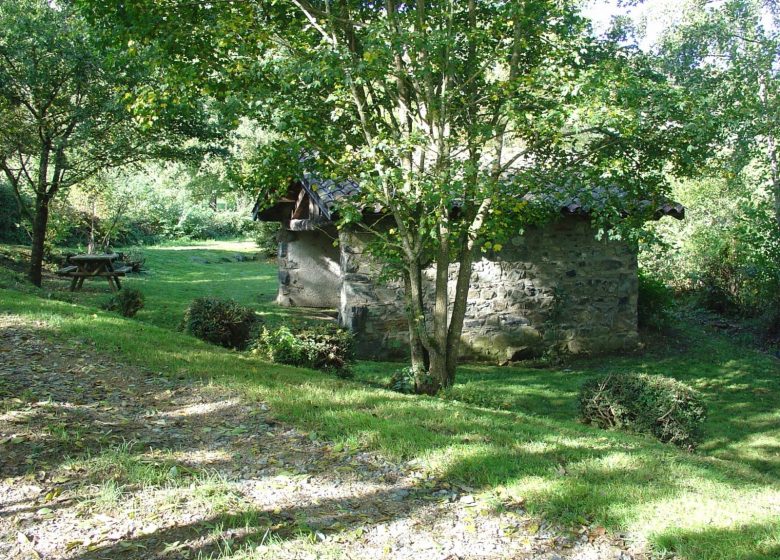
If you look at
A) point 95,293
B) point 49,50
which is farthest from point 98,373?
point 95,293

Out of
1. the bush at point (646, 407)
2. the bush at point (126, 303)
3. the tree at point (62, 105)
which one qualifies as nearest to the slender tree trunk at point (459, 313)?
A: the bush at point (646, 407)

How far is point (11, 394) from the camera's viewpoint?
509cm

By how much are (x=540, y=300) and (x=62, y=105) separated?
9518mm

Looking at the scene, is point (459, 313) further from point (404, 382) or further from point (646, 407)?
point (646, 407)

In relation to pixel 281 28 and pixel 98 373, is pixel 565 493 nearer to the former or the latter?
pixel 98 373

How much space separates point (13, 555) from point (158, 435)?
1.58 meters

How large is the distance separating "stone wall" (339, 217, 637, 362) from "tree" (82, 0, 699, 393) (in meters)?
3.20

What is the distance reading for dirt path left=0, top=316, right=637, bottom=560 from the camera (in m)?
3.21

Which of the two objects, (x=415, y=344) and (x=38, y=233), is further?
(x=38, y=233)

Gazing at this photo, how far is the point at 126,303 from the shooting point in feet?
34.0

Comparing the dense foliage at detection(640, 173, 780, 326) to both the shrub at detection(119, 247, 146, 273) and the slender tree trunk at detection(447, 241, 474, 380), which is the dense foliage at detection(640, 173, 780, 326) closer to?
the slender tree trunk at detection(447, 241, 474, 380)

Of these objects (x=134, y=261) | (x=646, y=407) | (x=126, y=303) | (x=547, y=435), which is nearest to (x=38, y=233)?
(x=126, y=303)

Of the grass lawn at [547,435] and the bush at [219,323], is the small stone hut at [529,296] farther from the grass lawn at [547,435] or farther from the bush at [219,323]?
the bush at [219,323]

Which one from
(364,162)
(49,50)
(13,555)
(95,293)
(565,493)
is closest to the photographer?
(13,555)
